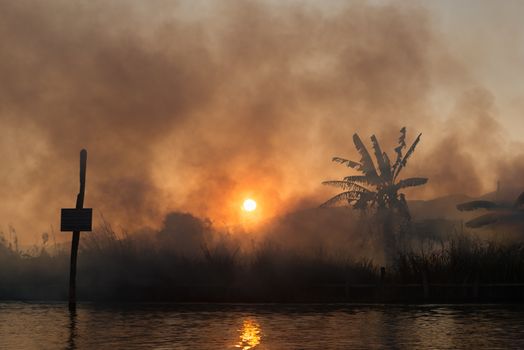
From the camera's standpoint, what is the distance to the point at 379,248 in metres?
54.1

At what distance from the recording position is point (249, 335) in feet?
58.1

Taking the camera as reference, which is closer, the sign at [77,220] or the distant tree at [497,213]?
the sign at [77,220]

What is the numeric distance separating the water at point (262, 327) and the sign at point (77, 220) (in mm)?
3133

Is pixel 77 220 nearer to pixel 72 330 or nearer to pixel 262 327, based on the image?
pixel 72 330

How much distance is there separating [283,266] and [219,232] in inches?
457

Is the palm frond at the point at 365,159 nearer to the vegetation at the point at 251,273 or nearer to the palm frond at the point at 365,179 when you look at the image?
the palm frond at the point at 365,179

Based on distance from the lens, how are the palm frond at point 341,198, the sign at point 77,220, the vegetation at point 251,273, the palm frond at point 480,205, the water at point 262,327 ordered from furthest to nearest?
the palm frond at point 480,205, the palm frond at point 341,198, the vegetation at point 251,273, the sign at point 77,220, the water at point 262,327

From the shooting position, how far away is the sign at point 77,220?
95.3 ft

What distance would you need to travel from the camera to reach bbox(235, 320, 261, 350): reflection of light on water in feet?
51.6

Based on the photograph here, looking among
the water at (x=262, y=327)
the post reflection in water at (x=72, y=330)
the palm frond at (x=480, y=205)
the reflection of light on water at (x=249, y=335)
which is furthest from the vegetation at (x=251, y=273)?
the palm frond at (x=480, y=205)

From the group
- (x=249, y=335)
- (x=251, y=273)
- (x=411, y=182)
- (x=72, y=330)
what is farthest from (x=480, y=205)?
(x=72, y=330)

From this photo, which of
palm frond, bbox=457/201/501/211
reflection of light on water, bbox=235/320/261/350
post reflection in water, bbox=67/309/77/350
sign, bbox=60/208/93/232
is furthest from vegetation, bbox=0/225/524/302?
palm frond, bbox=457/201/501/211

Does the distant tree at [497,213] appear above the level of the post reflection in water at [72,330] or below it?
above

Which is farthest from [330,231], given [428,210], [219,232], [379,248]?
[428,210]
